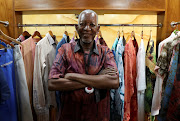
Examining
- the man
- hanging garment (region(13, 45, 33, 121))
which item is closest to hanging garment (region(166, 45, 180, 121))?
the man

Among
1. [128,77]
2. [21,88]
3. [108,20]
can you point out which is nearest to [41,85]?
[21,88]

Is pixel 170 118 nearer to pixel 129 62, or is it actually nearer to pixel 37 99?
pixel 129 62

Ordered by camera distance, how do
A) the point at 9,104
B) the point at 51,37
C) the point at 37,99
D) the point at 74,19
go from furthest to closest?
the point at 74,19
the point at 51,37
the point at 37,99
the point at 9,104

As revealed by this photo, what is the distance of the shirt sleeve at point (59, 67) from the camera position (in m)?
1.15

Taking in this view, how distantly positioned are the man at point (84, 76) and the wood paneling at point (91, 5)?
31.4 inches

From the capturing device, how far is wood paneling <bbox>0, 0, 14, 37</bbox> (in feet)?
6.31

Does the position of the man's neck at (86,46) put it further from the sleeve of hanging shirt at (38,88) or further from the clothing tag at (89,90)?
the sleeve of hanging shirt at (38,88)

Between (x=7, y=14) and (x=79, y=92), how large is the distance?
143 centimetres

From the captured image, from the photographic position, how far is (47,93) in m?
1.73

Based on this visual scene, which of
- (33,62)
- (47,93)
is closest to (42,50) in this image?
(33,62)

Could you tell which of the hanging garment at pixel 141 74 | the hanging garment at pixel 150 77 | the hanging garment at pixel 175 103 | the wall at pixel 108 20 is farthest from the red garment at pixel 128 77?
the wall at pixel 108 20

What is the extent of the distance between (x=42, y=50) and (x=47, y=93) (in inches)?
17.7

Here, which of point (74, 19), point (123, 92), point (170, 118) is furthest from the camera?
point (74, 19)

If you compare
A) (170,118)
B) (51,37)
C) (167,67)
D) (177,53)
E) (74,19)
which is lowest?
(170,118)
